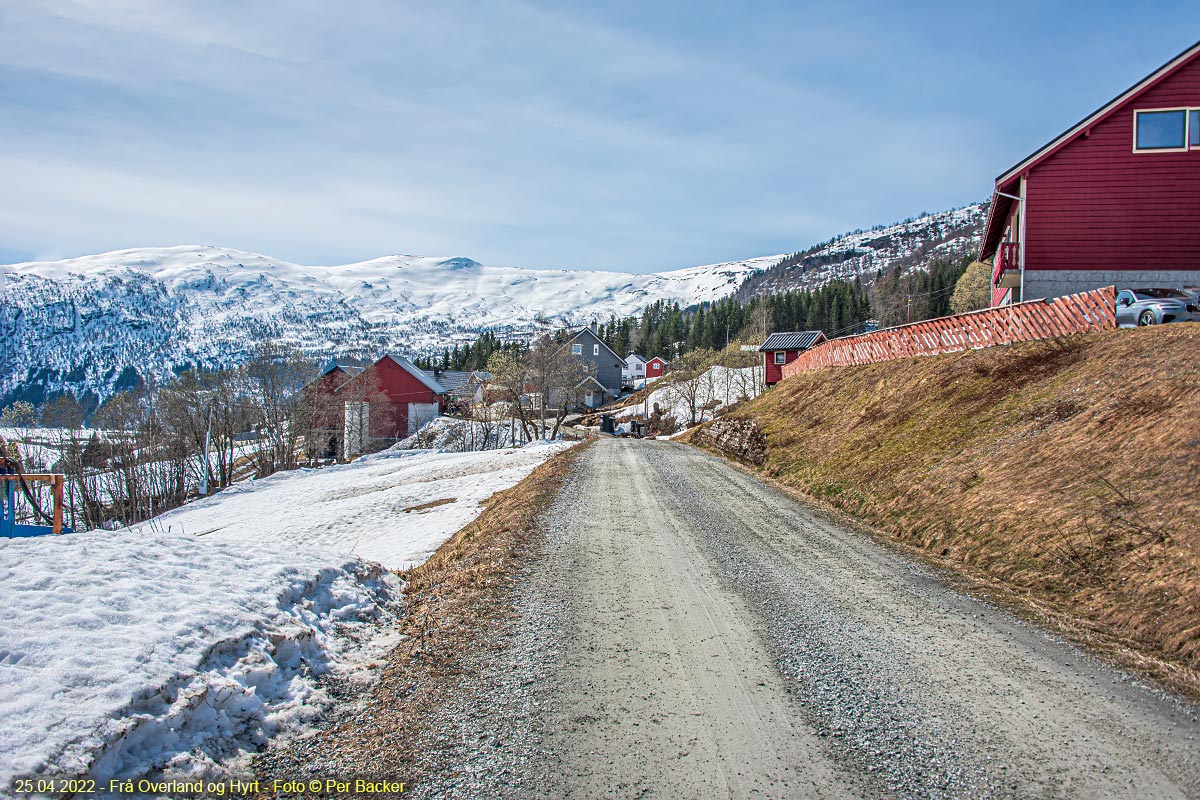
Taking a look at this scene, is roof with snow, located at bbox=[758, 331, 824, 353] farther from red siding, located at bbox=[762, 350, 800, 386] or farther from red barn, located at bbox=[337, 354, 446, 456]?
red barn, located at bbox=[337, 354, 446, 456]

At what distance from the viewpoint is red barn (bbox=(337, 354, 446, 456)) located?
50812mm

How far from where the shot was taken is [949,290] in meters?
98.6

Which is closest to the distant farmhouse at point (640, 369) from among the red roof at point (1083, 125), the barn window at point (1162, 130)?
the red roof at point (1083, 125)

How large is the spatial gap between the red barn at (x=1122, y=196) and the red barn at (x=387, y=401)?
43.9 meters

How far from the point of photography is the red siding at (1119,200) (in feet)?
64.1

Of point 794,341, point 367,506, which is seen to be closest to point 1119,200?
point 367,506

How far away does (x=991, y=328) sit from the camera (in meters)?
18.5

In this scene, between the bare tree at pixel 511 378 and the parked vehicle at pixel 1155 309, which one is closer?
the parked vehicle at pixel 1155 309

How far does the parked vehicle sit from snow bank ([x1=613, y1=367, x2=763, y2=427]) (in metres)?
51.2

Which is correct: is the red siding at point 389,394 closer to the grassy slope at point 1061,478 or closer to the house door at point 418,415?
the house door at point 418,415

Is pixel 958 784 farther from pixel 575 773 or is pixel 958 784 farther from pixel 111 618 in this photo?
pixel 111 618

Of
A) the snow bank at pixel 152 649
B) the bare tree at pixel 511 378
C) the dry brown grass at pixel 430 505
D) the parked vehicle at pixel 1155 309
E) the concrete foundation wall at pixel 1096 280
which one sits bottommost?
the dry brown grass at pixel 430 505

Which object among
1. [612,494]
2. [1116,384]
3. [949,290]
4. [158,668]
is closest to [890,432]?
[1116,384]

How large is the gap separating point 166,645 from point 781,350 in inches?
2204
